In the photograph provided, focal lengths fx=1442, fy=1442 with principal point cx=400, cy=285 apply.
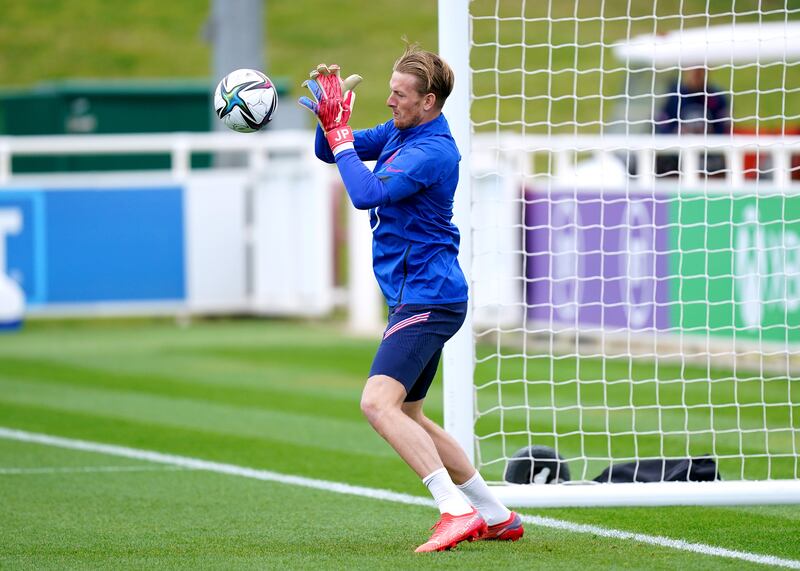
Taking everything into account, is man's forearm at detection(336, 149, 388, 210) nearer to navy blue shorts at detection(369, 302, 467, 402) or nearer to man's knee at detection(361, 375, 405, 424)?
navy blue shorts at detection(369, 302, 467, 402)

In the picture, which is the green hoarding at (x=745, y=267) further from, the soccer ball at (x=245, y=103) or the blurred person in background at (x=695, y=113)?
the soccer ball at (x=245, y=103)

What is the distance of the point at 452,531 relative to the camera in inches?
229

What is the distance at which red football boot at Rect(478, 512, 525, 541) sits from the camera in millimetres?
6117

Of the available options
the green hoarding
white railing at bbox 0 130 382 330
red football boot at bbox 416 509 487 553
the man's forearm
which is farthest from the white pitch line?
white railing at bbox 0 130 382 330

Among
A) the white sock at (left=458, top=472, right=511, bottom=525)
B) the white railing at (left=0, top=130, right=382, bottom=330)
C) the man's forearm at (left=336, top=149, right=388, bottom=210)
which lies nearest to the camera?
the man's forearm at (left=336, top=149, right=388, bottom=210)

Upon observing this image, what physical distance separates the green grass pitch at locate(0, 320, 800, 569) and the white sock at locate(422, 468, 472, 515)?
0.63ft

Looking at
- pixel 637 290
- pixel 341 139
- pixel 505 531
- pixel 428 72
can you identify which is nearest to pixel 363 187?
pixel 341 139

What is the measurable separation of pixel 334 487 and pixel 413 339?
2.03m

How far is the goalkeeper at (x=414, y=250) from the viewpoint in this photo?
5738 millimetres

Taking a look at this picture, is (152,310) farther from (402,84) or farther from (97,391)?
(402,84)

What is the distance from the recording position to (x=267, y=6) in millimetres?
47406

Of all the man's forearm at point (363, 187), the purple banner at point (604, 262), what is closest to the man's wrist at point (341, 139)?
the man's forearm at point (363, 187)

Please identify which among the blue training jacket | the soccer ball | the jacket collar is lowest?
the blue training jacket

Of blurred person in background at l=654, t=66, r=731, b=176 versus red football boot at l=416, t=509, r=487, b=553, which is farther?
blurred person in background at l=654, t=66, r=731, b=176
